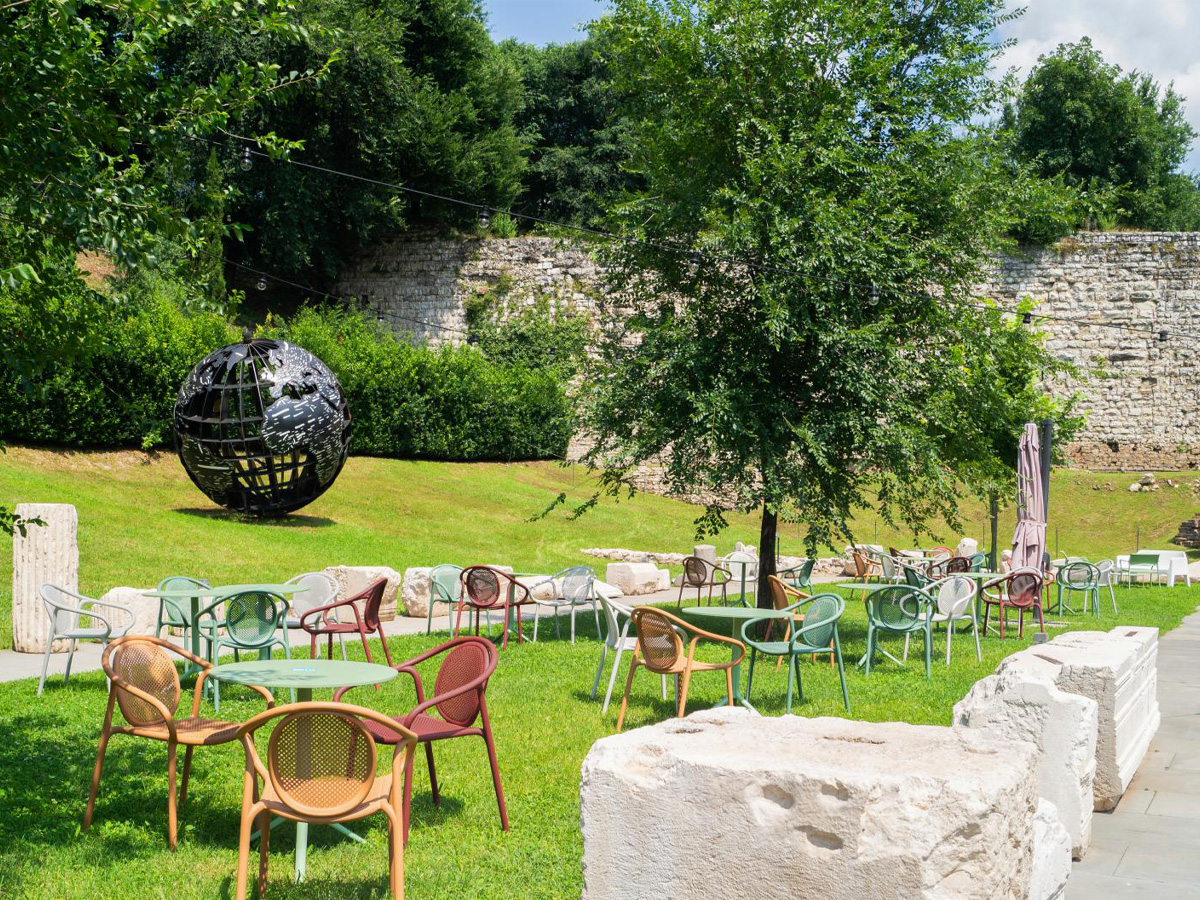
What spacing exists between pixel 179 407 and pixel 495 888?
9491 mm

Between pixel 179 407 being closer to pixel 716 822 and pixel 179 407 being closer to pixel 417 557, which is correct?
pixel 417 557

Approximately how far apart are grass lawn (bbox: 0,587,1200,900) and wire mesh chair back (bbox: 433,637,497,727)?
451 mm

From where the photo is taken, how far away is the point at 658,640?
6.41 metres

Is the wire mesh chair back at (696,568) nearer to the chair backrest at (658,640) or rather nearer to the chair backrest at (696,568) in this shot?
the chair backrest at (696,568)

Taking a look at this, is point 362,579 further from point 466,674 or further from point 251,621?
point 466,674

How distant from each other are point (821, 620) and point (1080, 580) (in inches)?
330

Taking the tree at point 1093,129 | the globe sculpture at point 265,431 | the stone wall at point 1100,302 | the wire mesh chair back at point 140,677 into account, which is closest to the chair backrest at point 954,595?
the wire mesh chair back at point 140,677

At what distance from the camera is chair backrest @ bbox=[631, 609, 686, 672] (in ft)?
20.7

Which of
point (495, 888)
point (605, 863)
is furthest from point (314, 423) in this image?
point (605, 863)

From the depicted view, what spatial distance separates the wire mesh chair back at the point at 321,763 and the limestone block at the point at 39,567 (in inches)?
258

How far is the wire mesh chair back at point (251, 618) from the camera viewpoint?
6996mm

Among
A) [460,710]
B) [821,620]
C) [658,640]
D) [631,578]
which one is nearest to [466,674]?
[460,710]

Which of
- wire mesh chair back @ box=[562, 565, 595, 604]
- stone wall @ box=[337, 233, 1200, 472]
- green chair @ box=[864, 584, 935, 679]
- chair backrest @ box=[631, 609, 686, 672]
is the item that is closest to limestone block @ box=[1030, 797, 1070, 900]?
chair backrest @ box=[631, 609, 686, 672]

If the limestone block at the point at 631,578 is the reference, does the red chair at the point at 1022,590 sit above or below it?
above
